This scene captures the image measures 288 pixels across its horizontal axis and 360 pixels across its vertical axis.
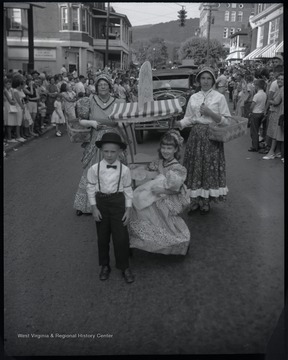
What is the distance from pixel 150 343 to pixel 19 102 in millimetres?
7889

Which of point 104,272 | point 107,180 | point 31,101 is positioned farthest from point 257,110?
point 104,272

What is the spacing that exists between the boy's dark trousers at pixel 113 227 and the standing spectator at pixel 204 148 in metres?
1.68

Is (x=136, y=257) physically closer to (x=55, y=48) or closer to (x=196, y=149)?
(x=196, y=149)

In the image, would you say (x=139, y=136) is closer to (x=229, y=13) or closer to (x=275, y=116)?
(x=275, y=116)

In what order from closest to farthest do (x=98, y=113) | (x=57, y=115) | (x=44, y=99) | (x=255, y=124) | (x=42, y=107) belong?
(x=98, y=113) < (x=255, y=124) < (x=42, y=107) < (x=57, y=115) < (x=44, y=99)

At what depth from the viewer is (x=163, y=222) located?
3783mm

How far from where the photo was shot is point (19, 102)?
945cm

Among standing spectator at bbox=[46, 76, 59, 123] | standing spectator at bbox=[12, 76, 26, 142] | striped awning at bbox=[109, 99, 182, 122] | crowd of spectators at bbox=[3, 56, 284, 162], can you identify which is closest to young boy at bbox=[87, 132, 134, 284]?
striped awning at bbox=[109, 99, 182, 122]

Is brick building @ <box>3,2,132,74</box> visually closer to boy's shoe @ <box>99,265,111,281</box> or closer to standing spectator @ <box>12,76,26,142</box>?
standing spectator @ <box>12,76,26,142</box>

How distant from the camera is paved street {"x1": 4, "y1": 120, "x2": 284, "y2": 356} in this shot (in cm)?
271

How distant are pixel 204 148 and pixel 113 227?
1.94 m

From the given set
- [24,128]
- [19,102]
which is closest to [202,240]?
[19,102]

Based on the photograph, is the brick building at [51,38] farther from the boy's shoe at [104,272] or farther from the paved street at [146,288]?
the boy's shoe at [104,272]

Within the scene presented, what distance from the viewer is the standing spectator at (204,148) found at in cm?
477
